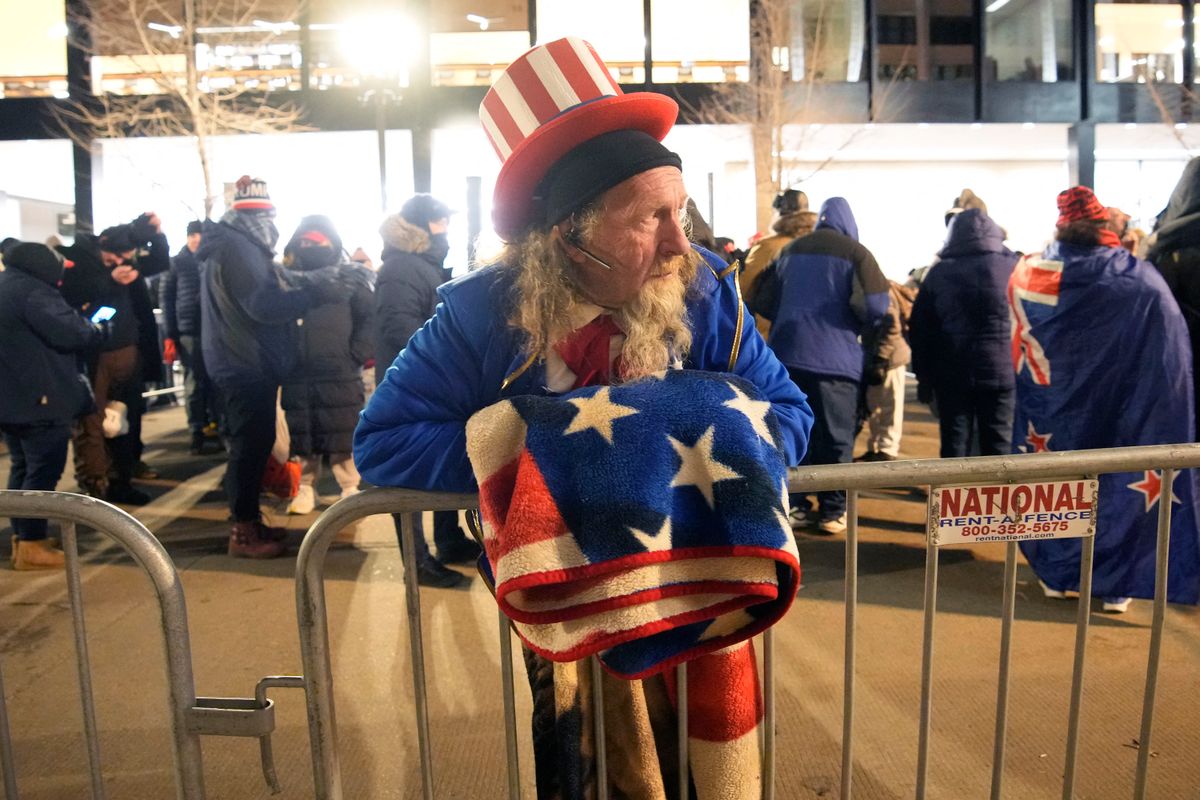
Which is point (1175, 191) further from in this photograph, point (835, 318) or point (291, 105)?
point (291, 105)

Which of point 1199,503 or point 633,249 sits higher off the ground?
point 633,249

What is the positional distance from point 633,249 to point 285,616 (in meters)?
3.81

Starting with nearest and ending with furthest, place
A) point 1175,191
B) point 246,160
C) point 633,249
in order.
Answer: point 633,249
point 1175,191
point 246,160

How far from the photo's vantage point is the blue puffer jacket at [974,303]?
19.8 ft

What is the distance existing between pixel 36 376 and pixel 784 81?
649 inches

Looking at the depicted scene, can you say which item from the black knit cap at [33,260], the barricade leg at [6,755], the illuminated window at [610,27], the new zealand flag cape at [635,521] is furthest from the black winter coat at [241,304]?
the illuminated window at [610,27]

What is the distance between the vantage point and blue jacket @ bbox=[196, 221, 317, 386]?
5816mm

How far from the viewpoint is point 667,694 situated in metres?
2.07

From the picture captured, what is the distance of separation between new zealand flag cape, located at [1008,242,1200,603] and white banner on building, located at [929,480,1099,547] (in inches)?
95.8

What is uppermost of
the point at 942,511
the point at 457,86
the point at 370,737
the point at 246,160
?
the point at 457,86

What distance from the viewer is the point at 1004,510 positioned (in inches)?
87.0

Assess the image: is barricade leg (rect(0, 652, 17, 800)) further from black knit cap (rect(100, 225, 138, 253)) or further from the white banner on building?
black knit cap (rect(100, 225, 138, 253))

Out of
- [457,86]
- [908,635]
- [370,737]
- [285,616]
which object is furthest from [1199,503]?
[457,86]

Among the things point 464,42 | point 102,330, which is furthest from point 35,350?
point 464,42
